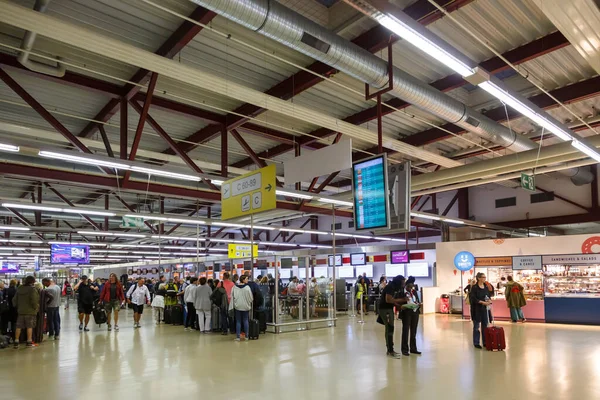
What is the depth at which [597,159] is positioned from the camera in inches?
386

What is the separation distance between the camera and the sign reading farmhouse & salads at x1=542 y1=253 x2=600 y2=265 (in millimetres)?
13444

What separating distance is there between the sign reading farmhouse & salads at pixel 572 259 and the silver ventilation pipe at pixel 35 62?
46.3 feet

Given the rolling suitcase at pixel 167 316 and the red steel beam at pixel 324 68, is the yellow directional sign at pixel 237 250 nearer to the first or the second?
the rolling suitcase at pixel 167 316

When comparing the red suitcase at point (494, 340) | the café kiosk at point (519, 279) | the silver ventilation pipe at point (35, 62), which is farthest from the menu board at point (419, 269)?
the silver ventilation pipe at point (35, 62)

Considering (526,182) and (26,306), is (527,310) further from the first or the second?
(26,306)

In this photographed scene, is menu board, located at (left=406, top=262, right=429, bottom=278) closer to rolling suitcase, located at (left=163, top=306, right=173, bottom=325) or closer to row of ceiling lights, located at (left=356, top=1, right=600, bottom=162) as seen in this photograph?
rolling suitcase, located at (left=163, top=306, right=173, bottom=325)

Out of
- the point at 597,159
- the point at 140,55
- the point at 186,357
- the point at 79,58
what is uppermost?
the point at 79,58

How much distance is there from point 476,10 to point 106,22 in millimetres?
5376

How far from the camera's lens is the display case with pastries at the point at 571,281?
13.4 meters

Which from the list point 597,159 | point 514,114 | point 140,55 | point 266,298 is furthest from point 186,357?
point 597,159

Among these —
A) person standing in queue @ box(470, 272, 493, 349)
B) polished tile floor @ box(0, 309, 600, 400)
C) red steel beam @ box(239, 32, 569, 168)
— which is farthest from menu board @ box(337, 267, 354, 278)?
person standing in queue @ box(470, 272, 493, 349)

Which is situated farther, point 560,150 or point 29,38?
point 560,150

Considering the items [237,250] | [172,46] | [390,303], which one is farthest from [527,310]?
[172,46]

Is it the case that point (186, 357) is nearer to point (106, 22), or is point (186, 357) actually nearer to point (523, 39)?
point (106, 22)
